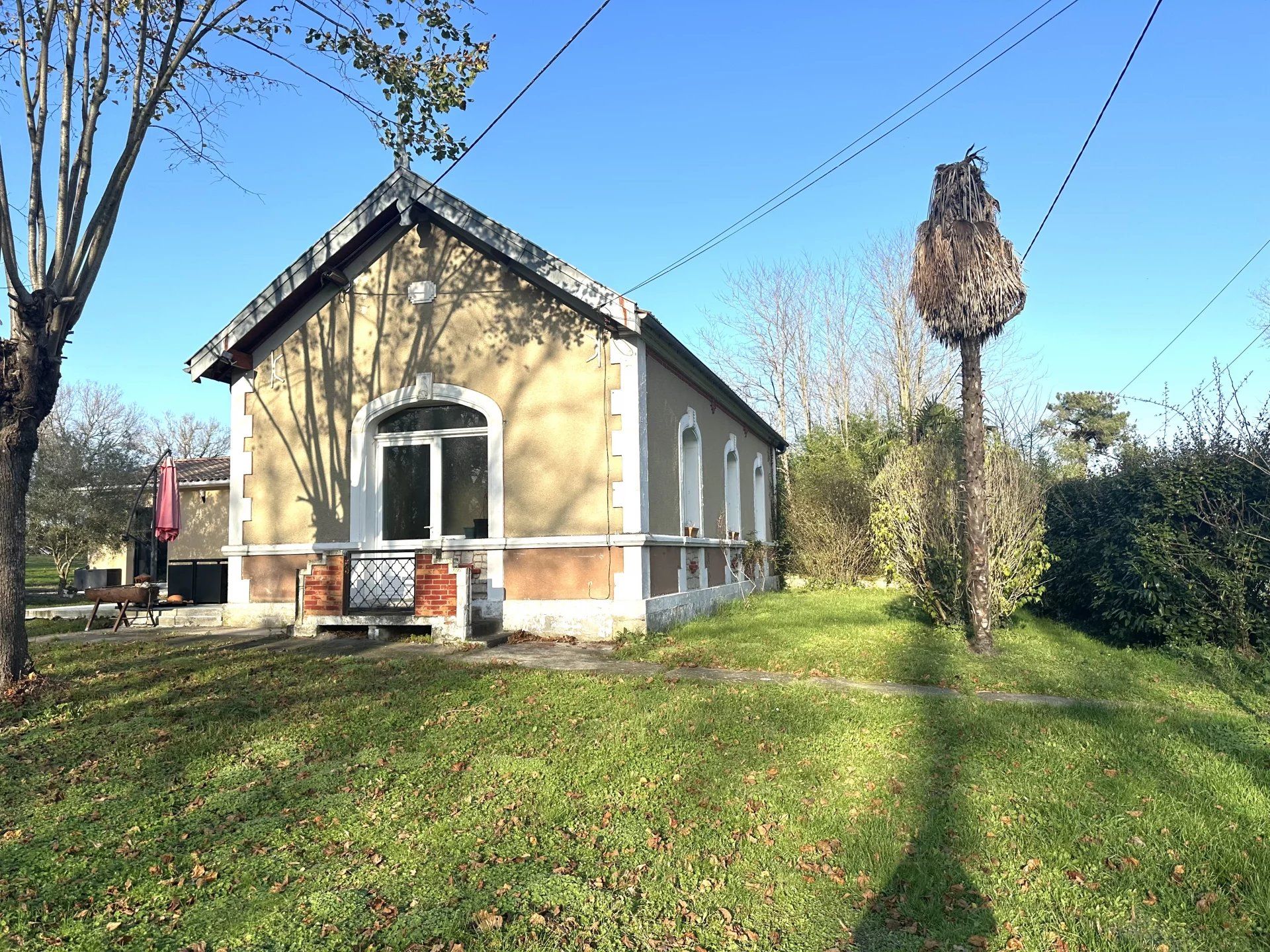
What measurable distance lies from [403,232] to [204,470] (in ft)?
37.9

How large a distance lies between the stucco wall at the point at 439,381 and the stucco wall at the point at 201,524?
7923mm

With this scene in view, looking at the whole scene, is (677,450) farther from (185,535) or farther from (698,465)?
(185,535)

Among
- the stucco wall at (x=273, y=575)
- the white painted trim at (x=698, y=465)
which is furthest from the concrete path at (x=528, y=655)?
the white painted trim at (x=698, y=465)

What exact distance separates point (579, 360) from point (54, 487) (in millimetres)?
17328

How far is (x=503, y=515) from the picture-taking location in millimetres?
11383

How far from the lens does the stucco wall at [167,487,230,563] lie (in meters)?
19.2

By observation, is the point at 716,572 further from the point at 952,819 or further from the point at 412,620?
the point at 952,819

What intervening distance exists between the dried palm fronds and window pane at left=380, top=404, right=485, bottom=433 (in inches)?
254

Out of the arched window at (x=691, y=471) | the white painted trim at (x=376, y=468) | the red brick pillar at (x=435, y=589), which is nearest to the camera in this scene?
the red brick pillar at (x=435, y=589)

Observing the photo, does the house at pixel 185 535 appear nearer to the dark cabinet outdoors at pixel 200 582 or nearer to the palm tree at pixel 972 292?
the dark cabinet outdoors at pixel 200 582

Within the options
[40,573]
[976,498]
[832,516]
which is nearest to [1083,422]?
[832,516]

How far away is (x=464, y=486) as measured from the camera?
39.0 feet

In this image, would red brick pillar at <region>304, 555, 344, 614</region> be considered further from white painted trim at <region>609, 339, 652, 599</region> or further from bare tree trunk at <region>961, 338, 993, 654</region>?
bare tree trunk at <region>961, 338, 993, 654</region>

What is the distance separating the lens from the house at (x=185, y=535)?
18.9 metres
